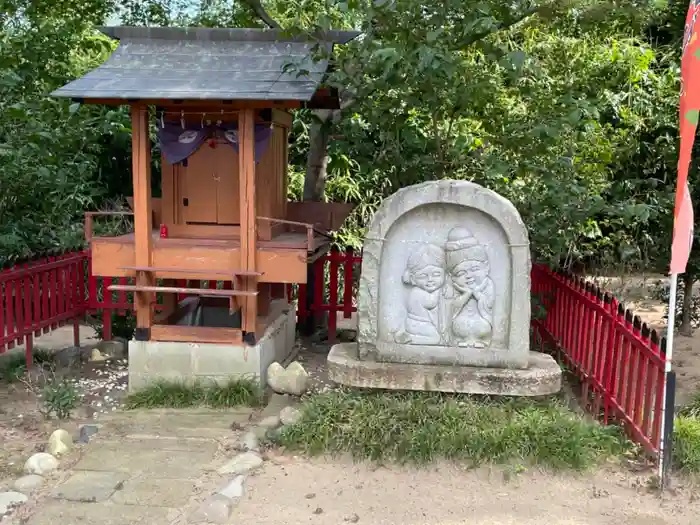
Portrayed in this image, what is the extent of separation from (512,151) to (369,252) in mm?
2392

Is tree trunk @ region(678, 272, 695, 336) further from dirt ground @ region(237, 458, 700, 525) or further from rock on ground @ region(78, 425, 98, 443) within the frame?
rock on ground @ region(78, 425, 98, 443)

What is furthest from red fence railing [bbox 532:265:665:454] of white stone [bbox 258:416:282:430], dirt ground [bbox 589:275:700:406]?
white stone [bbox 258:416:282:430]

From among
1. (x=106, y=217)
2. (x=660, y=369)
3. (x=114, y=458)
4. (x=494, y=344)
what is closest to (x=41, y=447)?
(x=114, y=458)

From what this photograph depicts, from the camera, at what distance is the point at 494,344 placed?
5426mm

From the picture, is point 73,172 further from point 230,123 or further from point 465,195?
point 465,195

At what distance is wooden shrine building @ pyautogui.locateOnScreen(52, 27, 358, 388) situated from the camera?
5863 millimetres

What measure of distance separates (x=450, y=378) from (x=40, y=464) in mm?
3079

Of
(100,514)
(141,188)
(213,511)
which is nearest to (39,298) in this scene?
(141,188)

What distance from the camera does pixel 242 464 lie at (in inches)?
189

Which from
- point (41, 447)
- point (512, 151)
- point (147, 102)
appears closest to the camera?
point (41, 447)

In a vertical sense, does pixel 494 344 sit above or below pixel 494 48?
below

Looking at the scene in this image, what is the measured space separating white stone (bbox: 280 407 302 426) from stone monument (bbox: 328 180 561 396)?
43 centimetres

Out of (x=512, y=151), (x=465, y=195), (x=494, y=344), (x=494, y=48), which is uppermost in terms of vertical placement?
(x=494, y=48)

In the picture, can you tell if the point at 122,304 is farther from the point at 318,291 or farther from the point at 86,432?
the point at 86,432
